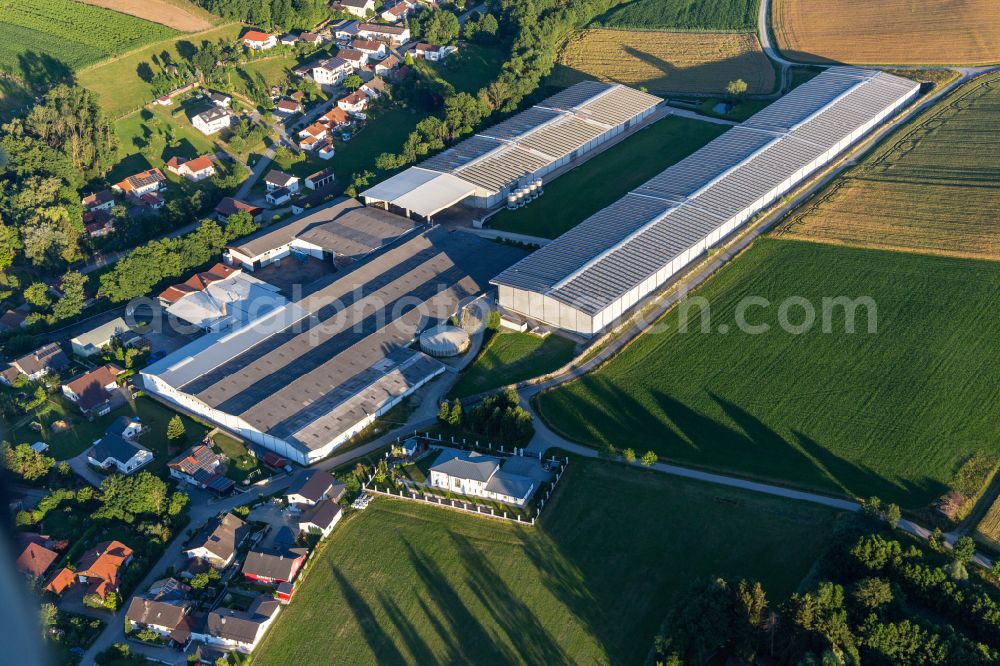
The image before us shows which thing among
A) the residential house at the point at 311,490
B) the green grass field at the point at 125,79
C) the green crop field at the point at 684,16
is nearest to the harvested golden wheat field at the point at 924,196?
the green crop field at the point at 684,16

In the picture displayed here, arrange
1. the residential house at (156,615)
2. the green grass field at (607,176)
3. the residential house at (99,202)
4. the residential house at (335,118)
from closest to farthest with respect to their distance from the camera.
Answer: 1. the residential house at (156,615)
2. the green grass field at (607,176)
3. the residential house at (99,202)
4. the residential house at (335,118)

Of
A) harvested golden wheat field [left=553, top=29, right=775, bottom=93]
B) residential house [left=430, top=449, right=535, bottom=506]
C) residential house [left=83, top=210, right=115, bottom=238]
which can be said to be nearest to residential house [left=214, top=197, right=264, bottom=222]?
residential house [left=83, top=210, right=115, bottom=238]

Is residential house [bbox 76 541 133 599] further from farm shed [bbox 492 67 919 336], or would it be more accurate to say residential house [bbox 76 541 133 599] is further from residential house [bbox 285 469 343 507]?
farm shed [bbox 492 67 919 336]

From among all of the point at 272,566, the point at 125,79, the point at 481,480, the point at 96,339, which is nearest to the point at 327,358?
the point at 481,480

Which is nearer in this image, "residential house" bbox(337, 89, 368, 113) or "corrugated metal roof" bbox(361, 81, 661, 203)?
"corrugated metal roof" bbox(361, 81, 661, 203)

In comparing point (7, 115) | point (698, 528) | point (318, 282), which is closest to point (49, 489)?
point (318, 282)

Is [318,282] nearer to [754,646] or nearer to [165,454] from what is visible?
[165,454]

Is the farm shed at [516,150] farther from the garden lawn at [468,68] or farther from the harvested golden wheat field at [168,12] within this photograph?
the harvested golden wheat field at [168,12]

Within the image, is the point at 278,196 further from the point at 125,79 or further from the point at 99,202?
the point at 125,79
